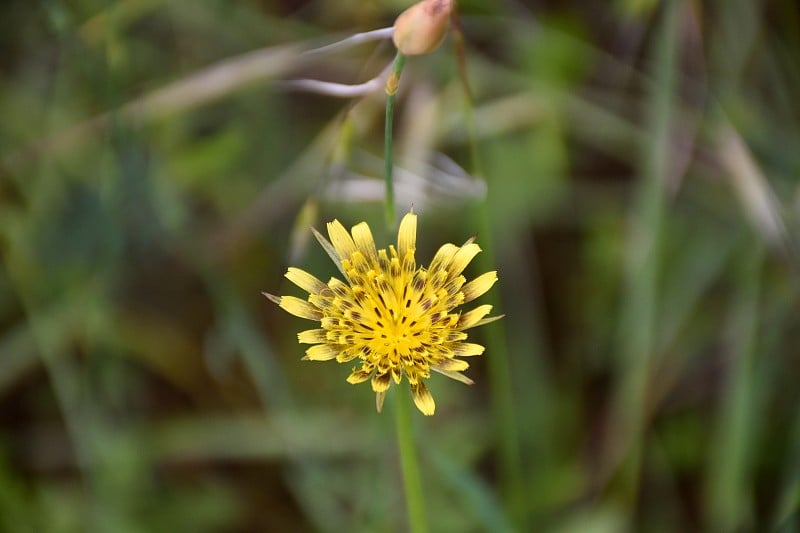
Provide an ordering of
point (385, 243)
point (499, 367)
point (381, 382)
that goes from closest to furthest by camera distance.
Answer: point (381, 382), point (499, 367), point (385, 243)

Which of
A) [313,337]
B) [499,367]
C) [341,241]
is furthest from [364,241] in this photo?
[499,367]

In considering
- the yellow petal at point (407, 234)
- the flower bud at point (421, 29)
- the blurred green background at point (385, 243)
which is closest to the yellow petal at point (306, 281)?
the yellow petal at point (407, 234)

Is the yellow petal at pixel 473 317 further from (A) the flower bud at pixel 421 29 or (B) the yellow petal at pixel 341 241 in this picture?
(A) the flower bud at pixel 421 29

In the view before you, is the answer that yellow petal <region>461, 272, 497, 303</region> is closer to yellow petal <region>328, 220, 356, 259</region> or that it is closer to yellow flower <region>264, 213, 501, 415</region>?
yellow flower <region>264, 213, 501, 415</region>

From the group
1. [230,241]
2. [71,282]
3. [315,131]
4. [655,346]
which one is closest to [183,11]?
[315,131]

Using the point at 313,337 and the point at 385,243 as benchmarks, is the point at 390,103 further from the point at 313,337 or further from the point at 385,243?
the point at 385,243

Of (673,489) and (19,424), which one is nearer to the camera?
(673,489)

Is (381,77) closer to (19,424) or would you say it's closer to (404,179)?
(404,179)
